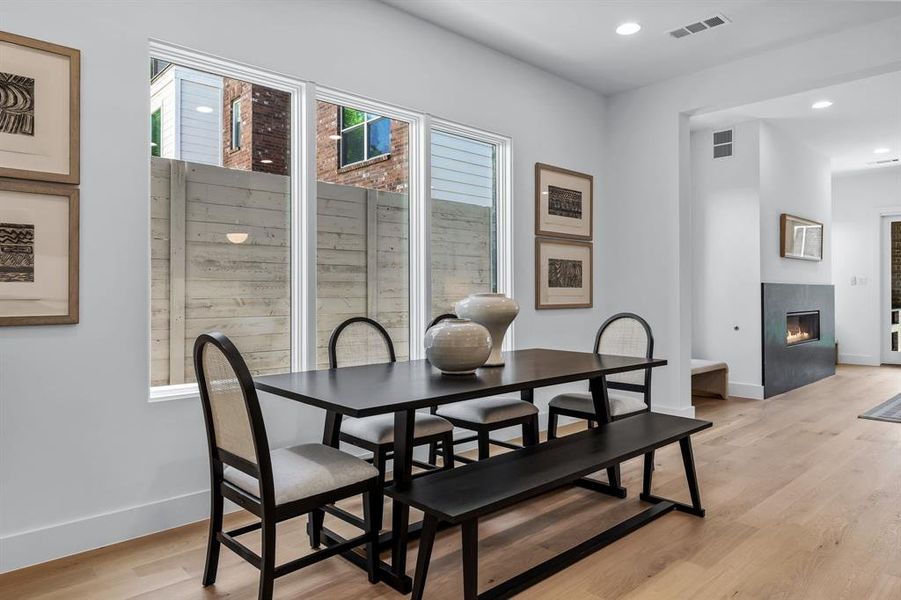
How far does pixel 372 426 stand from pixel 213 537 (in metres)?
0.74

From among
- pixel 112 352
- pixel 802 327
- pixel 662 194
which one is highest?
pixel 662 194

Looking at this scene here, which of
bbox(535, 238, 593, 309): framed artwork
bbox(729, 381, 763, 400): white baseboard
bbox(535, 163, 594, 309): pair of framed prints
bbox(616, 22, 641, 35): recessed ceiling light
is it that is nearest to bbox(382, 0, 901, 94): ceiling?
bbox(616, 22, 641, 35): recessed ceiling light

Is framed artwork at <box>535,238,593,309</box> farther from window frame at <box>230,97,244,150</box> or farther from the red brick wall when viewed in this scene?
window frame at <box>230,97,244,150</box>

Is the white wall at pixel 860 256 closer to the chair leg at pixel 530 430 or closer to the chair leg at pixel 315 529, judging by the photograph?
the chair leg at pixel 530 430

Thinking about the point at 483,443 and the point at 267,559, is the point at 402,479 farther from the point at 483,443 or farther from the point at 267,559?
the point at 483,443

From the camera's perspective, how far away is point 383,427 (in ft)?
8.28

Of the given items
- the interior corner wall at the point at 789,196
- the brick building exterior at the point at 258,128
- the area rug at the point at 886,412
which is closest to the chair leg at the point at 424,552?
the brick building exterior at the point at 258,128

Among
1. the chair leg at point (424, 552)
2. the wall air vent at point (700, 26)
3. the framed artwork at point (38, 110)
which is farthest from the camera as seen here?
the wall air vent at point (700, 26)

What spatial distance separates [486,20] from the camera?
146 inches

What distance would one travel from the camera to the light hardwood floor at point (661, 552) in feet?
6.88

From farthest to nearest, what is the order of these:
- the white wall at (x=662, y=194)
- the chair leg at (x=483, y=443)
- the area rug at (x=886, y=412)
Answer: the area rug at (x=886, y=412), the white wall at (x=662, y=194), the chair leg at (x=483, y=443)

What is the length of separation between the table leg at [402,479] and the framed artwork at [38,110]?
1.70 metres

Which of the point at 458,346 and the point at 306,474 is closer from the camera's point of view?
the point at 306,474

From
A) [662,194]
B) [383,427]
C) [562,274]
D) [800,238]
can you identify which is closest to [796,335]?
[800,238]
